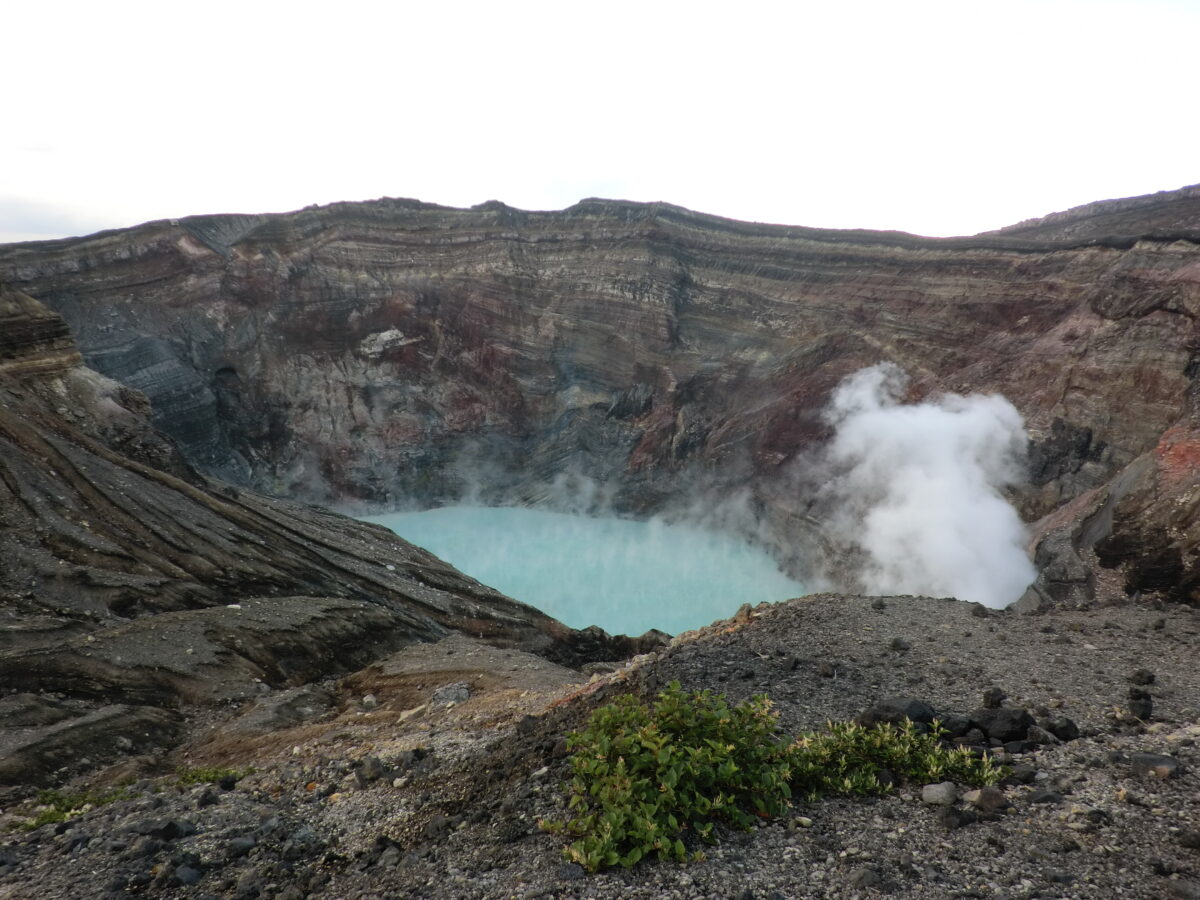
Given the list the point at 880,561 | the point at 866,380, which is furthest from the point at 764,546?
the point at 866,380

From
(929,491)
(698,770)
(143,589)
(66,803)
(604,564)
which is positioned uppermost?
(698,770)

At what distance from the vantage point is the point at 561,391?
2970 centimetres

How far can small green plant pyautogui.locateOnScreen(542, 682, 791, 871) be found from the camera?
4.36 m

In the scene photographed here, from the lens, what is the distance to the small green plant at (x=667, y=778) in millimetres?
4359

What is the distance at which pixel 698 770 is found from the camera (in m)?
4.60

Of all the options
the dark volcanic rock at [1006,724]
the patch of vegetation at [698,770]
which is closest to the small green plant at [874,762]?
the patch of vegetation at [698,770]

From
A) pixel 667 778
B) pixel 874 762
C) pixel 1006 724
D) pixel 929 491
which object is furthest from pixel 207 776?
pixel 929 491

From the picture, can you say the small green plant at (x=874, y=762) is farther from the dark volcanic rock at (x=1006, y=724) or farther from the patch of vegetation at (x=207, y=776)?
the patch of vegetation at (x=207, y=776)

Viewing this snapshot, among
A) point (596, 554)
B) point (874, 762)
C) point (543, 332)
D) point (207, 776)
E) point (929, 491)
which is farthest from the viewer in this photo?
point (543, 332)

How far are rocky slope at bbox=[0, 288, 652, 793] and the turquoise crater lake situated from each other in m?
3.05

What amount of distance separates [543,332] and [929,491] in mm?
16613

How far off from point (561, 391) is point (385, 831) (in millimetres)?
24788

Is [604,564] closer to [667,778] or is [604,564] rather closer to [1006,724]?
[1006,724]

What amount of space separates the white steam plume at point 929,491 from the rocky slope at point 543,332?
1.17 metres
